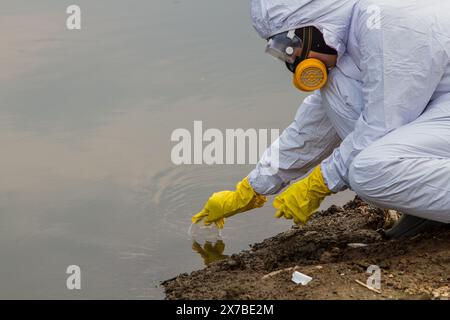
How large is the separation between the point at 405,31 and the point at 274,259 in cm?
123

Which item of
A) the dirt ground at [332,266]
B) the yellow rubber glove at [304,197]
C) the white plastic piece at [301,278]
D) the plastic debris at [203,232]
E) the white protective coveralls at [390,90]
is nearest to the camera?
the dirt ground at [332,266]

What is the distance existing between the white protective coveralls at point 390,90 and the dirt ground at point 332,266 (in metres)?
0.23

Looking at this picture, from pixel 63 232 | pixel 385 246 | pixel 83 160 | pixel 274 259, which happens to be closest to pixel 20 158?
pixel 83 160

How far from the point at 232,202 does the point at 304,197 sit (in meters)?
0.46

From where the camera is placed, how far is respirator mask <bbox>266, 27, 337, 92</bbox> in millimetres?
4504

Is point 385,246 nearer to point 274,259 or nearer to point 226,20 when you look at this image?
point 274,259

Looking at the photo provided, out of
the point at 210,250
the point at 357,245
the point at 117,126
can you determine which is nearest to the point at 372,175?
the point at 357,245

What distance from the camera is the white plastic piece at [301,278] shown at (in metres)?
4.14

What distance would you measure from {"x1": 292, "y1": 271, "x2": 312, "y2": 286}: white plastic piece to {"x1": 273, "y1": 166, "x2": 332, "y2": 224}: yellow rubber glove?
62 cm

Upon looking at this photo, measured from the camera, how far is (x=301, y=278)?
4.16m

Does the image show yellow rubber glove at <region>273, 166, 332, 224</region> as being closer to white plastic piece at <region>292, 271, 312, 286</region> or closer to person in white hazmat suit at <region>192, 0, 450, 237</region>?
person in white hazmat suit at <region>192, 0, 450, 237</region>

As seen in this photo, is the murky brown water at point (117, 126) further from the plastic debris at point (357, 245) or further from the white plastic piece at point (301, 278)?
the white plastic piece at point (301, 278)

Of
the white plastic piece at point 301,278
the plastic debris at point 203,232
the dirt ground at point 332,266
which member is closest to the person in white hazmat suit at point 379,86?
the dirt ground at point 332,266

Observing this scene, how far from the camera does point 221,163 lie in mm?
6027
